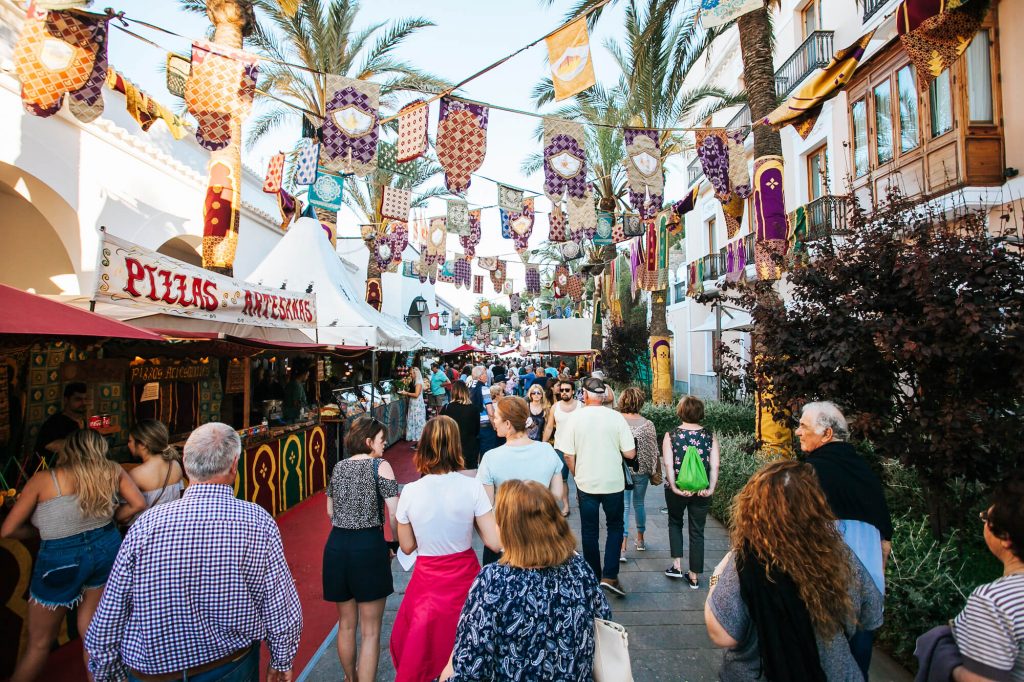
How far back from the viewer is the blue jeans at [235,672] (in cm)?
210

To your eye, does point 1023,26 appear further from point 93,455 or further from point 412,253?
point 412,253

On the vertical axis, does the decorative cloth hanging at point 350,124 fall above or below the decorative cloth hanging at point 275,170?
below

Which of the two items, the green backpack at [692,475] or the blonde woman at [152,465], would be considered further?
the green backpack at [692,475]

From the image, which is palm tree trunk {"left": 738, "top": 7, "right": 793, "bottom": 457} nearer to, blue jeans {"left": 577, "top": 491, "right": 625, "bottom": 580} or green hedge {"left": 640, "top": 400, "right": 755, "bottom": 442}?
green hedge {"left": 640, "top": 400, "right": 755, "bottom": 442}

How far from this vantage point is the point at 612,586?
4625mm

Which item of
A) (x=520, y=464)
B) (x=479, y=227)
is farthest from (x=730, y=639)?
(x=479, y=227)

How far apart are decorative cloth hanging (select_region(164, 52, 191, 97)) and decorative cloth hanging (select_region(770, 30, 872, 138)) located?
23.7 ft

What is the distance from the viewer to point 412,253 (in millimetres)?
36469

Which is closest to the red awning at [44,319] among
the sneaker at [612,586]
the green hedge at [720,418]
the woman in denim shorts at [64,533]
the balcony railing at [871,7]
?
the woman in denim shorts at [64,533]

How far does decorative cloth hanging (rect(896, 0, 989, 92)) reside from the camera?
559cm

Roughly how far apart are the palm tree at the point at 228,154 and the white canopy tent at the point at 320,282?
1149mm

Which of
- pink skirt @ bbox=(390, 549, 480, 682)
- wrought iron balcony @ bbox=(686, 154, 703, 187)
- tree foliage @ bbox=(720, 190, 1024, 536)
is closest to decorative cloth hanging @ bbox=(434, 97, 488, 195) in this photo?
tree foliage @ bbox=(720, 190, 1024, 536)

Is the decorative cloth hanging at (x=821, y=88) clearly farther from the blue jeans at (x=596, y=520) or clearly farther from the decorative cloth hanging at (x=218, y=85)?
the decorative cloth hanging at (x=218, y=85)

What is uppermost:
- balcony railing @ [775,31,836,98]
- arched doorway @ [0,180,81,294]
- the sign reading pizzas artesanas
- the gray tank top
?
balcony railing @ [775,31,836,98]
